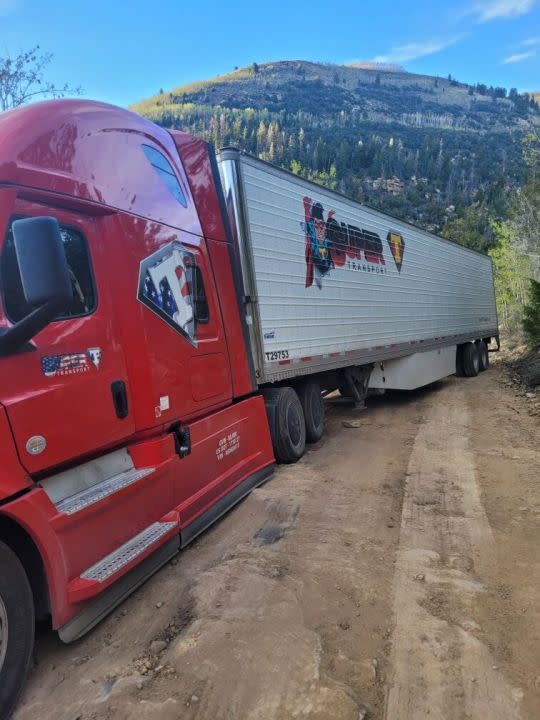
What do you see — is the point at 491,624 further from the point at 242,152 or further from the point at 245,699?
the point at 242,152

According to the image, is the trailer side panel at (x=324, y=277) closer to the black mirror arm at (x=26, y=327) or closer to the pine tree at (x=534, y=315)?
the black mirror arm at (x=26, y=327)

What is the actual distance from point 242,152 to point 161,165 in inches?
72.7

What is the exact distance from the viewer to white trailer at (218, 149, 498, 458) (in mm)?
6012

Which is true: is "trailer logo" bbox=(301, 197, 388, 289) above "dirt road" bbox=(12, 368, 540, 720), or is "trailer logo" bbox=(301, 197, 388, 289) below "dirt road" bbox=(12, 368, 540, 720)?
above

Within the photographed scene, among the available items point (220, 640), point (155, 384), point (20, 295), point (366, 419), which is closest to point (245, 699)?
point (220, 640)

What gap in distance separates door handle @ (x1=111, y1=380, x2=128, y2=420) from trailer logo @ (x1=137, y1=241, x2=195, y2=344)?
2.20 ft

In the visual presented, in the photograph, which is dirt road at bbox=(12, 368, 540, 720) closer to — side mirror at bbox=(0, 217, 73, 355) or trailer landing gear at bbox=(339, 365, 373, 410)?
side mirror at bbox=(0, 217, 73, 355)

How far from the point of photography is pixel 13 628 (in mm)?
2465

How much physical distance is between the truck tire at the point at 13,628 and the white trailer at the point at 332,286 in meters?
3.66

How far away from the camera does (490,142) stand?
171 metres

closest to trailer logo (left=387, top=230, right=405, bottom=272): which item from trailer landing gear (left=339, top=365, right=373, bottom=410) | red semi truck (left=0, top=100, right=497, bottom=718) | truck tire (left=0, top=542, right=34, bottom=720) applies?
trailer landing gear (left=339, top=365, right=373, bottom=410)

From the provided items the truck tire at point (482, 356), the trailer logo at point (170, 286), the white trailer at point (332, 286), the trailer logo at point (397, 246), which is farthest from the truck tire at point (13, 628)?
the truck tire at point (482, 356)

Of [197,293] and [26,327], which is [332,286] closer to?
[197,293]

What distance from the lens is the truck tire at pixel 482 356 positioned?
58.5 ft
